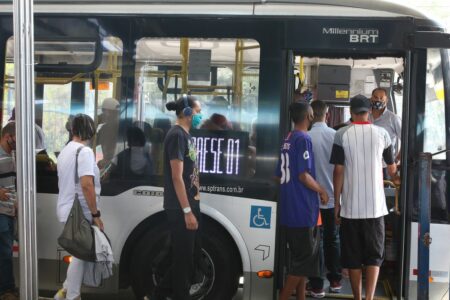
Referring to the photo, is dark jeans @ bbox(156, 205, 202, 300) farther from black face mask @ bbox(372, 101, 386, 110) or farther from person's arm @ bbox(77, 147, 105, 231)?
black face mask @ bbox(372, 101, 386, 110)

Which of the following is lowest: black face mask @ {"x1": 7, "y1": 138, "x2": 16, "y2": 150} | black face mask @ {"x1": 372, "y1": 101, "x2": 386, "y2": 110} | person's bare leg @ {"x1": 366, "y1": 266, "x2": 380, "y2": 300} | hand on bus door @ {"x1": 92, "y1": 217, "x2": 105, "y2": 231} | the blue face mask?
person's bare leg @ {"x1": 366, "y1": 266, "x2": 380, "y2": 300}

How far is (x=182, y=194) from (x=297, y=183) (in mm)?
998

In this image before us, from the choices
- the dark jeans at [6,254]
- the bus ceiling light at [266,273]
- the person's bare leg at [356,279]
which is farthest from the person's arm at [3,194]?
the person's bare leg at [356,279]

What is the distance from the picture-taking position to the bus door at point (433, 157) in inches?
196

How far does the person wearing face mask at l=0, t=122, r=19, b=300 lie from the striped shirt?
2.91 meters

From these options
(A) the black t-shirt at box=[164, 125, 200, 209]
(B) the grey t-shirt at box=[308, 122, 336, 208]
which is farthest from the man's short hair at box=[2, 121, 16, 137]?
(B) the grey t-shirt at box=[308, 122, 336, 208]

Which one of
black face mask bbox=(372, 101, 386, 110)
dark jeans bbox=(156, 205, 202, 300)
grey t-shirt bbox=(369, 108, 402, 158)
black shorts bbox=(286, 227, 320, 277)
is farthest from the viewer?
black face mask bbox=(372, 101, 386, 110)

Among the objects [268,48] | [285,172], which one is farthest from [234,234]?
[268,48]

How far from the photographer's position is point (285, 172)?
4.98 meters

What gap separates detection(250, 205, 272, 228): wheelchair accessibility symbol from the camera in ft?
16.7

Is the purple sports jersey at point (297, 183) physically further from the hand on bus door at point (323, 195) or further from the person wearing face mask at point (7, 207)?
the person wearing face mask at point (7, 207)

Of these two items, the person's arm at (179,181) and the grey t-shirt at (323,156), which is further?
the grey t-shirt at (323,156)

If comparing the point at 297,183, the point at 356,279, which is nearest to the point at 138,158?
the point at 297,183

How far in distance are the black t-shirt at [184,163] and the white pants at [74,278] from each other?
2.94 ft
